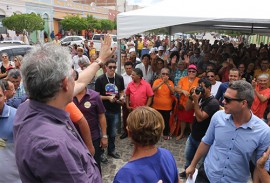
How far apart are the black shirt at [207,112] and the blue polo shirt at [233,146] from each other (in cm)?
74

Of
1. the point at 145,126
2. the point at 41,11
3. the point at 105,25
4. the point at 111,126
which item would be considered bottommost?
the point at 111,126

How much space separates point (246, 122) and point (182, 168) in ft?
7.29

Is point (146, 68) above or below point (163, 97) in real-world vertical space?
above

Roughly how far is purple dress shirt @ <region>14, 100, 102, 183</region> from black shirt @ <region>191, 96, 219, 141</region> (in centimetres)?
223

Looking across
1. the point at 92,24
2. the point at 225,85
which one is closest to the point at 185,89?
the point at 225,85

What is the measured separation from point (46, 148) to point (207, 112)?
2.45 m

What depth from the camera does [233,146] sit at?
2230mm

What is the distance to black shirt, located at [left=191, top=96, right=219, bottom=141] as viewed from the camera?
124 inches

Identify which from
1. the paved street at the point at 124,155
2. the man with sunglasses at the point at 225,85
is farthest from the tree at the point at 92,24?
the man with sunglasses at the point at 225,85

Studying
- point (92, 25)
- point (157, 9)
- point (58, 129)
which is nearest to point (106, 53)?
point (58, 129)

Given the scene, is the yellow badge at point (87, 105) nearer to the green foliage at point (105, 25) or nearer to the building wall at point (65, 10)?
the building wall at point (65, 10)

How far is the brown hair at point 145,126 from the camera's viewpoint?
1.52 meters

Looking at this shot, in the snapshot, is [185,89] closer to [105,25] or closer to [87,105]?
[87,105]

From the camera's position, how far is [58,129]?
1.17 m
